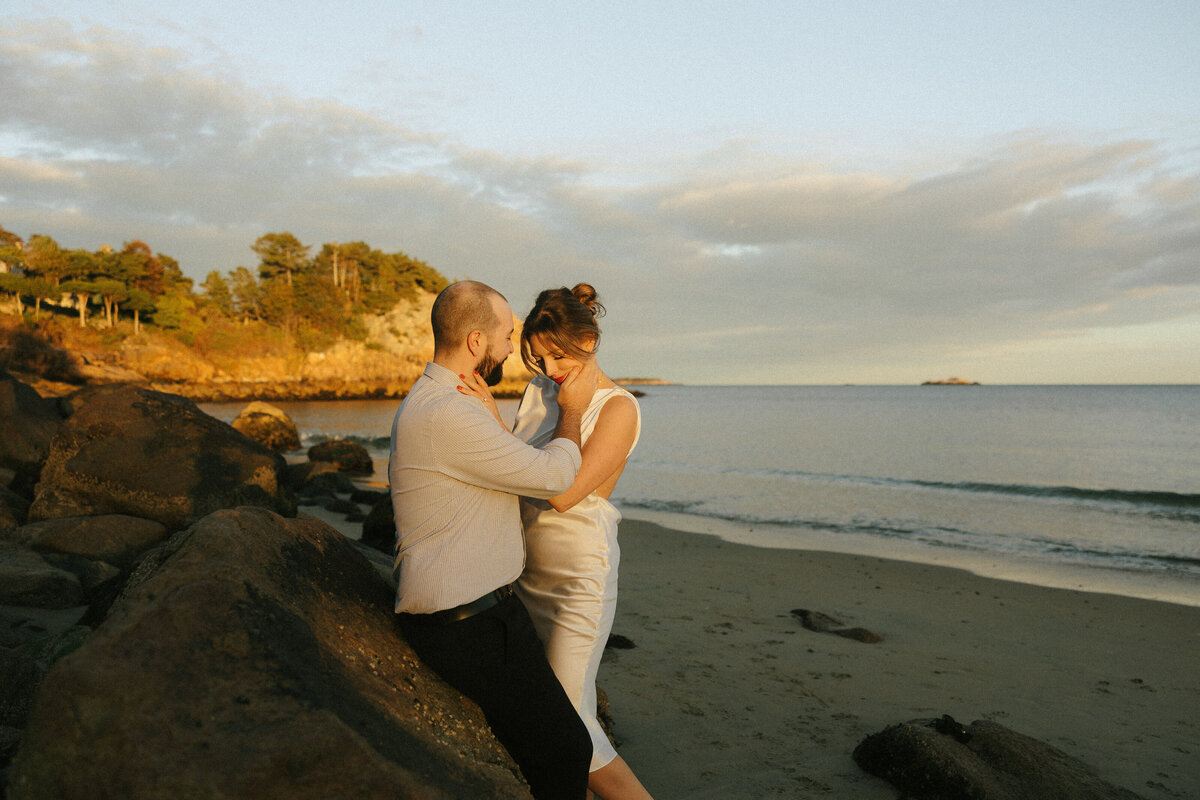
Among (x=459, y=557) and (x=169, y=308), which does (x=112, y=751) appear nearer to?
(x=459, y=557)

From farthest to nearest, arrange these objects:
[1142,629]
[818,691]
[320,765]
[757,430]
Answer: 1. [757,430]
2. [1142,629]
3. [818,691]
4. [320,765]

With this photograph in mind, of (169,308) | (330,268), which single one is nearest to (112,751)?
(169,308)

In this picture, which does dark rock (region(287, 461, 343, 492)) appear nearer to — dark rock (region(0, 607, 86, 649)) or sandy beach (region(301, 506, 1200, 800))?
sandy beach (region(301, 506, 1200, 800))

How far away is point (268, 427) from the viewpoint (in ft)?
81.6

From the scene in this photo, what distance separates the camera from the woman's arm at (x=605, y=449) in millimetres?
3197

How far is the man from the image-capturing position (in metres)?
2.70

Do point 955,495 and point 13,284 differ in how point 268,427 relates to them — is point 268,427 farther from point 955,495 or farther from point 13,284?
point 13,284

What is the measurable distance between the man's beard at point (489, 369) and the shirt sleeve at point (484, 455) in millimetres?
308

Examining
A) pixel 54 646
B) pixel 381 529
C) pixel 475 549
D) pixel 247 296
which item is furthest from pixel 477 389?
pixel 247 296

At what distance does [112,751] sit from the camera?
1844 millimetres

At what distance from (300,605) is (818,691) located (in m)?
4.66

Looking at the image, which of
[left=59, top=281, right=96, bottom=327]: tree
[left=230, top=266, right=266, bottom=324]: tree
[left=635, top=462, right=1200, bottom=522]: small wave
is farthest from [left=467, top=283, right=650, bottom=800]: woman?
[left=230, top=266, right=266, bottom=324]: tree

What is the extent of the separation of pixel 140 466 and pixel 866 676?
7050 millimetres

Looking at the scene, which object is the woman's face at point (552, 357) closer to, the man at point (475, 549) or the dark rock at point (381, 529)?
the man at point (475, 549)
